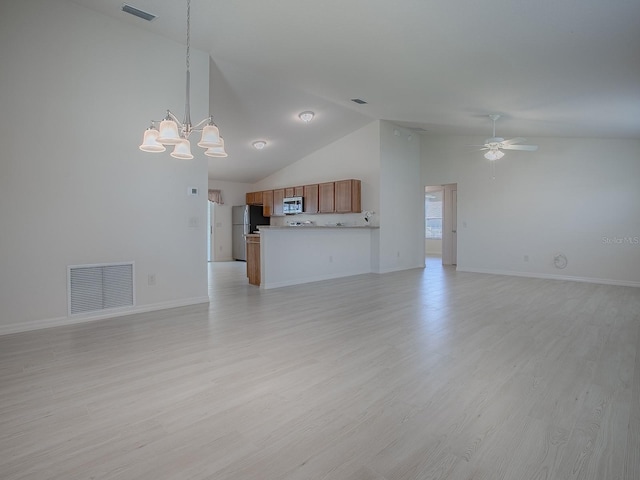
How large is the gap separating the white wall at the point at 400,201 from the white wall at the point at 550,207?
59 cm

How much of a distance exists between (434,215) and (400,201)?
455cm

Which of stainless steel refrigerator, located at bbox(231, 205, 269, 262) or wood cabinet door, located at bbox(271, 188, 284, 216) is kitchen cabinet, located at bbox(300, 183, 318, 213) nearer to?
wood cabinet door, located at bbox(271, 188, 284, 216)

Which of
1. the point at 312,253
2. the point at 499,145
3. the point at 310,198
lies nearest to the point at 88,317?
the point at 312,253

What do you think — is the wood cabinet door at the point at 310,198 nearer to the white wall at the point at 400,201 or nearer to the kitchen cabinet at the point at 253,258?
the white wall at the point at 400,201

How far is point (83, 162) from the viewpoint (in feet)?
11.9

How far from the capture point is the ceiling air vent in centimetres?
350

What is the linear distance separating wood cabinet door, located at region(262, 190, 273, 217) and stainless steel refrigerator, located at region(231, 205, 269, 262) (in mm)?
173

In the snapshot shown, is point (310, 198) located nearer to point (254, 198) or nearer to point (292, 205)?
point (292, 205)

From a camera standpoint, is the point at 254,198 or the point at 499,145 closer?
the point at 499,145

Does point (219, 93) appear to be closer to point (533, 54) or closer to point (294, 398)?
point (533, 54)

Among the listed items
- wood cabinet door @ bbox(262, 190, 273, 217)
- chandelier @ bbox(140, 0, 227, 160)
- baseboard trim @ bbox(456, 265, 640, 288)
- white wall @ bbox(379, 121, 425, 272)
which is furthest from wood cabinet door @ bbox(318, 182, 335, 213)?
chandelier @ bbox(140, 0, 227, 160)

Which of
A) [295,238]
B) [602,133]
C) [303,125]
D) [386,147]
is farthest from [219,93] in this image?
[602,133]

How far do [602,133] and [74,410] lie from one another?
24.7 feet

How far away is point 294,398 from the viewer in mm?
2051
